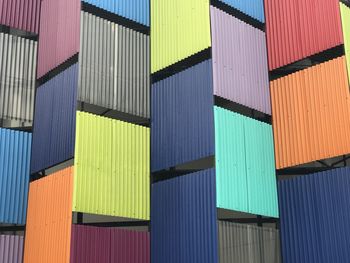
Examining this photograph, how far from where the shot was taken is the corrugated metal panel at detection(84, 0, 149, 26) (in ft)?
97.1

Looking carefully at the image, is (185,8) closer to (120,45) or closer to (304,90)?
(120,45)

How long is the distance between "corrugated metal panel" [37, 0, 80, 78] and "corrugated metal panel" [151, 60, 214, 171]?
17.4 feet

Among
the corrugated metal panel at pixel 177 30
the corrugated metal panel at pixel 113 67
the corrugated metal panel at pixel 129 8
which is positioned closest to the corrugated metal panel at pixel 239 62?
the corrugated metal panel at pixel 177 30

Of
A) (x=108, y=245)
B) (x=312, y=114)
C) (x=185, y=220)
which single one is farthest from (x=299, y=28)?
(x=108, y=245)

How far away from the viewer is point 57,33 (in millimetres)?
29562

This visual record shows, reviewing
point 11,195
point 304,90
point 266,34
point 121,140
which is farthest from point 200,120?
point 11,195

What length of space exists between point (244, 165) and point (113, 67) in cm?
879

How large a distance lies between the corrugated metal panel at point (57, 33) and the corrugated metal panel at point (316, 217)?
1350cm

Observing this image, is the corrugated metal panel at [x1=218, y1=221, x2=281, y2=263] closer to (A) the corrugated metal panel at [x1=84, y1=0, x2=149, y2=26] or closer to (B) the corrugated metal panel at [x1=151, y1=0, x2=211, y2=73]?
(B) the corrugated metal panel at [x1=151, y1=0, x2=211, y2=73]

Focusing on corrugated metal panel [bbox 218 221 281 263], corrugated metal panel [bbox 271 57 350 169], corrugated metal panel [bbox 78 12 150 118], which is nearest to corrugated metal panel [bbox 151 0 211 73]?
corrugated metal panel [bbox 78 12 150 118]

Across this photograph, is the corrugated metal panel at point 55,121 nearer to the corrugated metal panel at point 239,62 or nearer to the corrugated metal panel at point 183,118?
the corrugated metal panel at point 183,118

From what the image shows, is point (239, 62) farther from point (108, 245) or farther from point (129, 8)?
point (108, 245)

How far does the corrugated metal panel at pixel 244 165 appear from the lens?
82.4ft

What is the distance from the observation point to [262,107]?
29016mm
